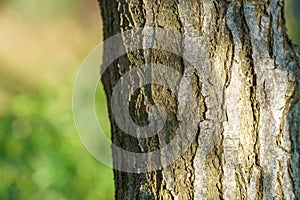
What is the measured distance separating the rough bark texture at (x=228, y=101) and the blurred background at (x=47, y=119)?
1622 mm

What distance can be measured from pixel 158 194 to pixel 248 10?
1.61 feet

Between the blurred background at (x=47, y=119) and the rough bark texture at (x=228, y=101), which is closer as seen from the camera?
the rough bark texture at (x=228, y=101)

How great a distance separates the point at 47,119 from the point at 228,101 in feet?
6.81

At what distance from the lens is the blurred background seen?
321 cm

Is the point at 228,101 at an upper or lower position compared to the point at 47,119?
lower

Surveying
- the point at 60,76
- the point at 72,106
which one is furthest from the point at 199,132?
the point at 60,76

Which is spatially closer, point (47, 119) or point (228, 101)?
point (228, 101)

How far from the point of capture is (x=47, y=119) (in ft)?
11.6

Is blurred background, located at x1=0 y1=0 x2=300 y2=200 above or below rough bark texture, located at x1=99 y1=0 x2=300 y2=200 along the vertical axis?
above

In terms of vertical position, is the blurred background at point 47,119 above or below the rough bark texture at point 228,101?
above

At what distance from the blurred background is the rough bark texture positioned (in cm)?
162

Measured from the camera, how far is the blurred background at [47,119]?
10.5ft

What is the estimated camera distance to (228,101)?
1600 mm

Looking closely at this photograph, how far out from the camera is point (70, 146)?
3.39m
